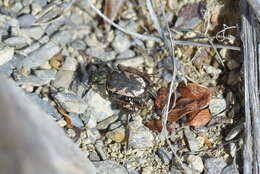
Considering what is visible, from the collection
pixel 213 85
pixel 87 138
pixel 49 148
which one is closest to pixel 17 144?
pixel 49 148

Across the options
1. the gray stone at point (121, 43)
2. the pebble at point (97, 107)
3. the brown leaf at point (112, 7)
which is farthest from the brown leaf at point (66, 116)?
the brown leaf at point (112, 7)

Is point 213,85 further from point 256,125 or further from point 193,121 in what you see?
point 256,125


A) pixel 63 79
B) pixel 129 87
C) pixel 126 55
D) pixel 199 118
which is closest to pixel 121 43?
pixel 126 55

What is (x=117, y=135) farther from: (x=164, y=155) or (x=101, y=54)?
(x=101, y=54)

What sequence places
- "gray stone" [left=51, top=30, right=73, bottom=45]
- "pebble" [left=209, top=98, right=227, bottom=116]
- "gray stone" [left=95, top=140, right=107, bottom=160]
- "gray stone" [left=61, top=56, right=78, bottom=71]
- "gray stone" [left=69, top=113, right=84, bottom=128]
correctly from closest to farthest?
"gray stone" [left=95, top=140, right=107, bottom=160] < "gray stone" [left=69, top=113, right=84, bottom=128] < "pebble" [left=209, top=98, right=227, bottom=116] < "gray stone" [left=61, top=56, right=78, bottom=71] < "gray stone" [left=51, top=30, right=73, bottom=45]

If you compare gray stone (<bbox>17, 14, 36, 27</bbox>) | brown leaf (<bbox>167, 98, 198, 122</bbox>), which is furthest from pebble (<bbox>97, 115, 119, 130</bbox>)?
gray stone (<bbox>17, 14, 36, 27</bbox>)

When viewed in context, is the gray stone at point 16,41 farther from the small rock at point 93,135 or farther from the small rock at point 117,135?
the small rock at point 117,135

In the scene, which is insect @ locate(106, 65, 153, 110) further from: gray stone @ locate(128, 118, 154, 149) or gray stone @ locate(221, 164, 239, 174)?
gray stone @ locate(221, 164, 239, 174)
